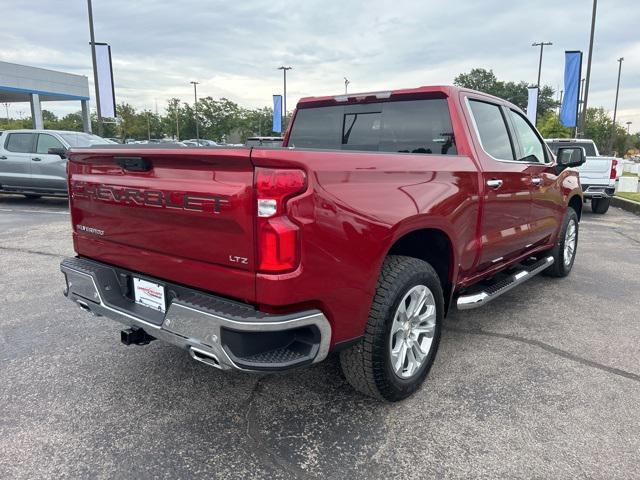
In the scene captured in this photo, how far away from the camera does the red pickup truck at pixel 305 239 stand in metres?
2.12

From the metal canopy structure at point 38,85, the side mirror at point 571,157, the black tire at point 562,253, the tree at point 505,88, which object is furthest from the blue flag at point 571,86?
the tree at point 505,88

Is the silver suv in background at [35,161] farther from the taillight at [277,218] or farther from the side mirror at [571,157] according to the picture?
the taillight at [277,218]

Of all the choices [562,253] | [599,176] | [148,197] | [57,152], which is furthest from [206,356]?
[599,176]

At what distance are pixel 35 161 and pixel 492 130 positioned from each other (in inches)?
431

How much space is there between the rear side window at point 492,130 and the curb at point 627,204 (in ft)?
32.1

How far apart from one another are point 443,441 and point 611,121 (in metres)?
66.2

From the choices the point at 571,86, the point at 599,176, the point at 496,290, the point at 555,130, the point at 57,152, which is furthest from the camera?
the point at 555,130

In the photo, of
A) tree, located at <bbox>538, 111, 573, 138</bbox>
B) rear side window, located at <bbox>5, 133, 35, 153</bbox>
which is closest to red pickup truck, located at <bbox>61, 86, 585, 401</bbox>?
rear side window, located at <bbox>5, 133, 35, 153</bbox>

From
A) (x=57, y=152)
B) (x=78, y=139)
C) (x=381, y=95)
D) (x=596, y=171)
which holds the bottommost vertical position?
(x=596, y=171)

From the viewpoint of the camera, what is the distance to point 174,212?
238 cm

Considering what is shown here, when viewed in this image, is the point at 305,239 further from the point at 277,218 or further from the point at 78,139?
the point at 78,139

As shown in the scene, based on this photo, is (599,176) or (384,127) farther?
(599,176)

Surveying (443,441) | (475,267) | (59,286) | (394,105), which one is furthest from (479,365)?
(59,286)

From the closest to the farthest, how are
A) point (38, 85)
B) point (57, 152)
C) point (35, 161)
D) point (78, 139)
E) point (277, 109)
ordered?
point (57, 152) → point (35, 161) → point (78, 139) → point (38, 85) → point (277, 109)
